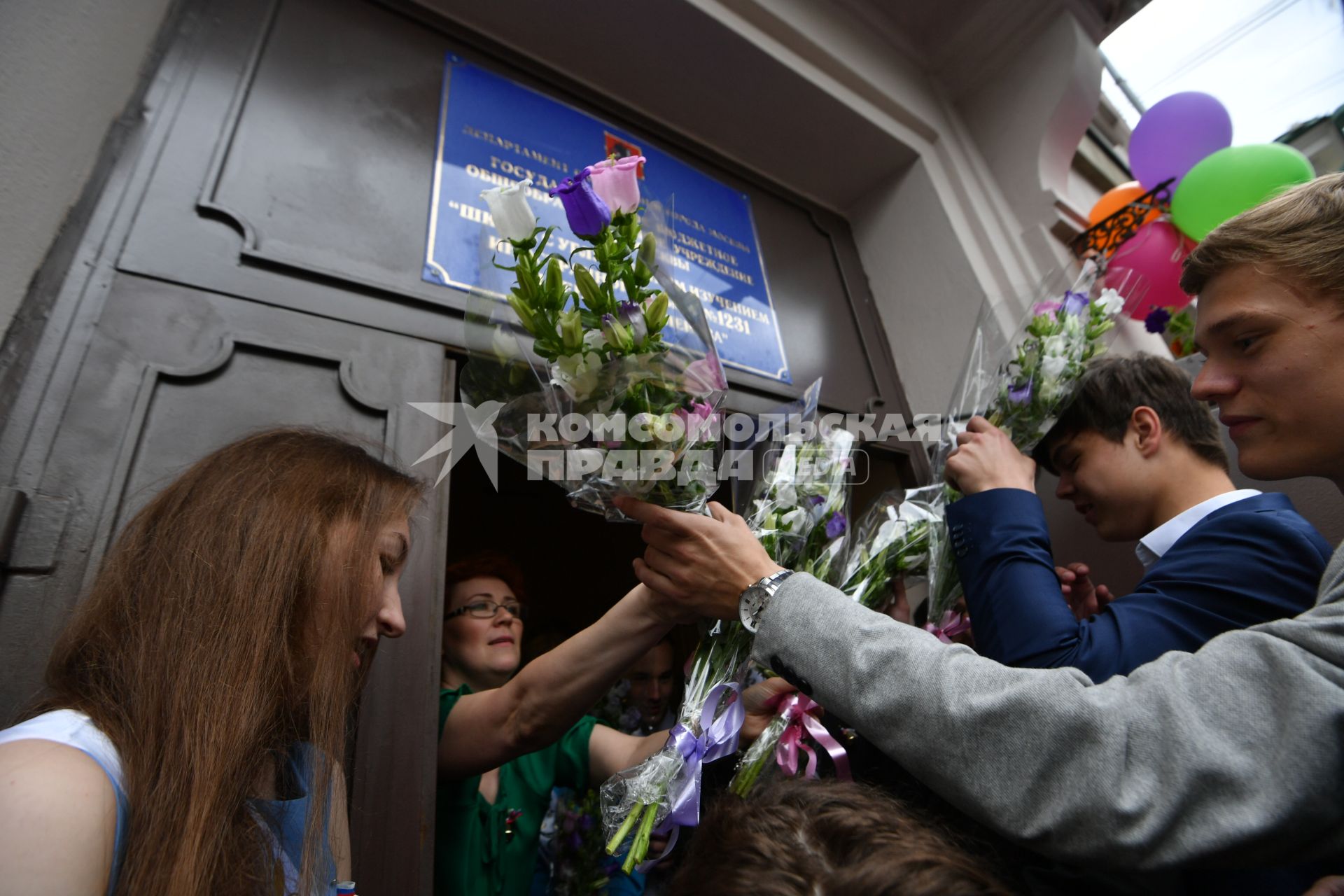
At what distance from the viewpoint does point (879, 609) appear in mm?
1562

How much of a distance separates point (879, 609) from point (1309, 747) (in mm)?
928

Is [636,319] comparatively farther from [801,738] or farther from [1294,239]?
[1294,239]

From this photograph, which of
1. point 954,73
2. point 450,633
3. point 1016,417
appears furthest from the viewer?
point 954,73

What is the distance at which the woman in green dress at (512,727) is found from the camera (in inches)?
51.8

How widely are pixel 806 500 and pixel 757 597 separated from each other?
14.5 inches

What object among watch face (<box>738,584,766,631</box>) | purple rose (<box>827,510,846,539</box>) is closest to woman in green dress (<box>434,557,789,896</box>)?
watch face (<box>738,584,766,631</box>)

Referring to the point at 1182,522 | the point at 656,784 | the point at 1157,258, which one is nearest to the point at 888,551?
the point at 1182,522

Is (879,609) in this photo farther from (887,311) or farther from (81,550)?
(887,311)

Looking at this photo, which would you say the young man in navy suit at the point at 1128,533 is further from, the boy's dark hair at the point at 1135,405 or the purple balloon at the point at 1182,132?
the purple balloon at the point at 1182,132

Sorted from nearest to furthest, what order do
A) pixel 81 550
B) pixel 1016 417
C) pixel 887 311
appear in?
pixel 81 550, pixel 1016 417, pixel 887 311

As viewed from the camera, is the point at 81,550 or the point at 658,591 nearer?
the point at 81,550

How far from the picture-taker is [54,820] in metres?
0.62

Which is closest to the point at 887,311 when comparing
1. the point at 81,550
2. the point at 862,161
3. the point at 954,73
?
the point at 862,161

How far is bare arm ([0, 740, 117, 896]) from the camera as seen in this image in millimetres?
585
